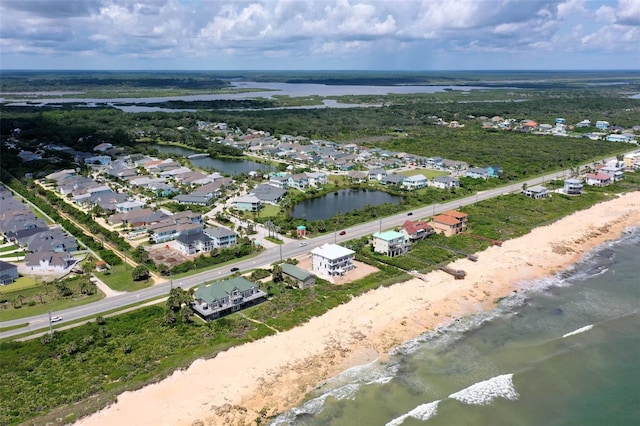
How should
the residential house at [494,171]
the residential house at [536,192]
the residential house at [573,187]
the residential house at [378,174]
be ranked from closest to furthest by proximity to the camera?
the residential house at [536,192]
the residential house at [573,187]
the residential house at [378,174]
the residential house at [494,171]

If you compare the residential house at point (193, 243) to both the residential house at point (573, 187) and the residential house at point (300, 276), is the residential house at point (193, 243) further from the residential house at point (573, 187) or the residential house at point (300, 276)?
the residential house at point (573, 187)

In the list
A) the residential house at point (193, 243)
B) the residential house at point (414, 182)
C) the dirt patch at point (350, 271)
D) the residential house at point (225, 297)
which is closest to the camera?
the residential house at point (225, 297)

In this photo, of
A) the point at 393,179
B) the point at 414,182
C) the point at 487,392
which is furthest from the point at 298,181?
the point at 487,392

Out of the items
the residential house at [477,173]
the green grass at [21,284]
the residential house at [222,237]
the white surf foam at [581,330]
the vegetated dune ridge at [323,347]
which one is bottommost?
the white surf foam at [581,330]

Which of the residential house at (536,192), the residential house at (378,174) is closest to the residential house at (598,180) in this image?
the residential house at (536,192)

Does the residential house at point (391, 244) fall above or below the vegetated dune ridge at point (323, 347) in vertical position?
above

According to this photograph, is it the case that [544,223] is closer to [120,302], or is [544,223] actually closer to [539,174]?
[539,174]

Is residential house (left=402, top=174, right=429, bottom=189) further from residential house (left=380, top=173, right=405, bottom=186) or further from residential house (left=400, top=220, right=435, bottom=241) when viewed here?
residential house (left=400, top=220, right=435, bottom=241)
